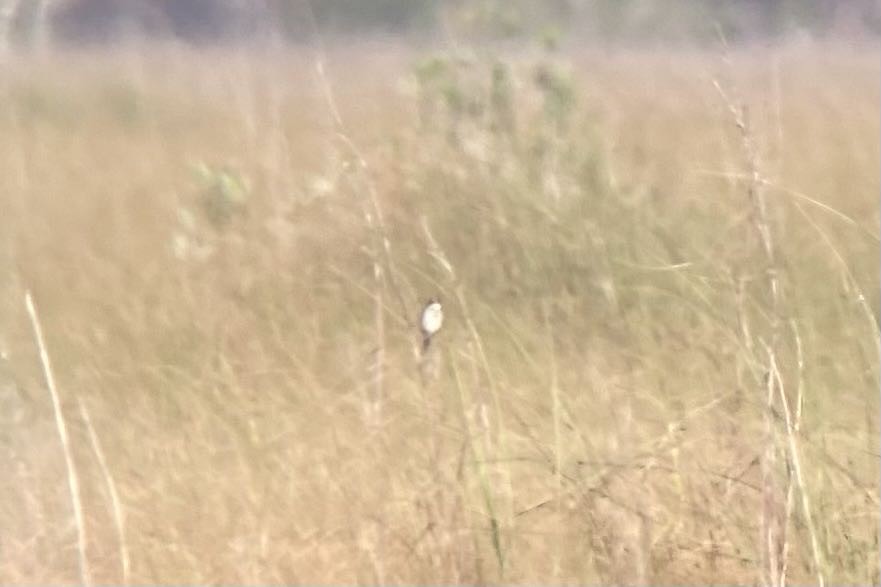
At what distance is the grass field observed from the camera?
133 centimetres

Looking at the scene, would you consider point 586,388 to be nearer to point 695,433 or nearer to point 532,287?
point 695,433

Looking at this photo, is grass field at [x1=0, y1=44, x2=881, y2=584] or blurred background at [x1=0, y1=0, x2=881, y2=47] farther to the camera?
blurred background at [x1=0, y1=0, x2=881, y2=47]

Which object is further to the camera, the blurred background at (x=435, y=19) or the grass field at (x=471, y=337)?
A: the blurred background at (x=435, y=19)

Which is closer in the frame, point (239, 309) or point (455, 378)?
point (455, 378)

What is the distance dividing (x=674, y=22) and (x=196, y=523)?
2.04 m

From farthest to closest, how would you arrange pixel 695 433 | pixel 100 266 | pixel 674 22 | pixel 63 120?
pixel 63 120
pixel 674 22
pixel 100 266
pixel 695 433

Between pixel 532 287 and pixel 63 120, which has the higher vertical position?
pixel 532 287

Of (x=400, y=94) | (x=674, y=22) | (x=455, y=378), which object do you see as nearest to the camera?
(x=455, y=378)

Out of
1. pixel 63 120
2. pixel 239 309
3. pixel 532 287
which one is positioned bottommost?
pixel 63 120

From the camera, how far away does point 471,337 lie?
1.57m

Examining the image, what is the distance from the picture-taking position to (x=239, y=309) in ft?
6.87

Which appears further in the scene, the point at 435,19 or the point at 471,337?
the point at 435,19

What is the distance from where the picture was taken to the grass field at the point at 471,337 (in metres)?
1.33

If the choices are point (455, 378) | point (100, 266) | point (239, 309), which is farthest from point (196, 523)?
point (100, 266)
